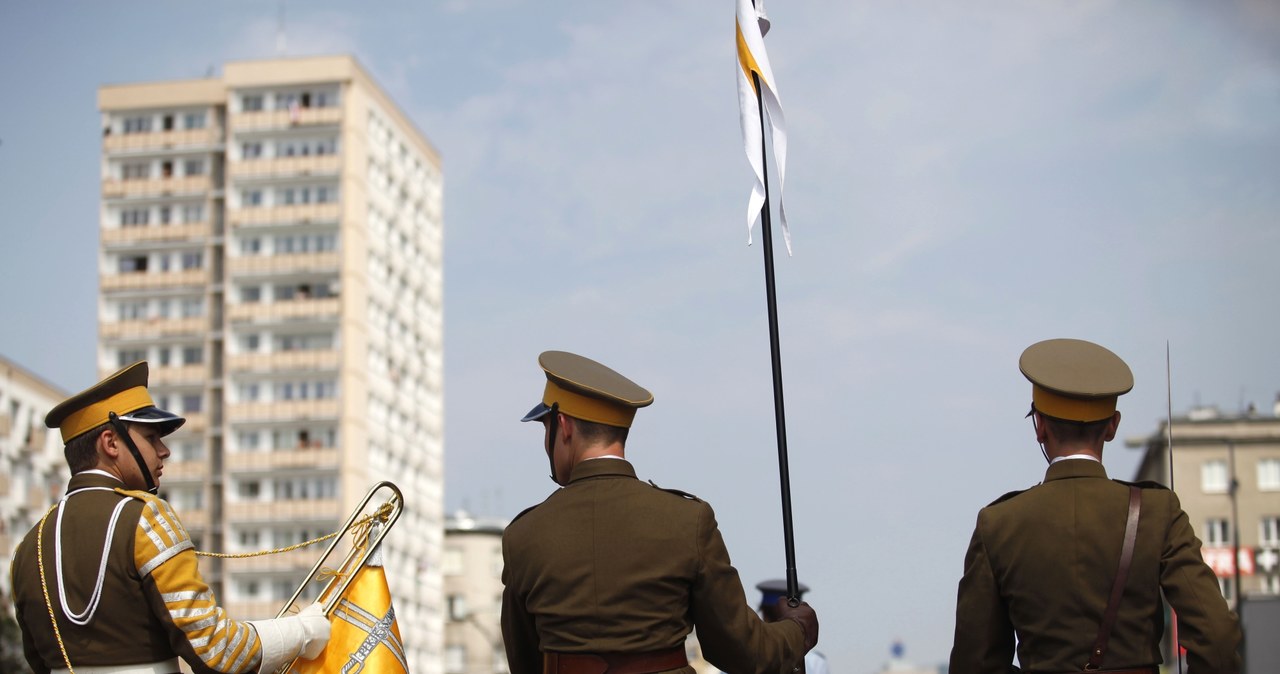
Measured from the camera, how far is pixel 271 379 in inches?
4252

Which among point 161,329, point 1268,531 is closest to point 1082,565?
point 1268,531

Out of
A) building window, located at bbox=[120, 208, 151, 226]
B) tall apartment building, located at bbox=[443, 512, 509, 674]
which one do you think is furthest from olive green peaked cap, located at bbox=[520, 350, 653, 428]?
tall apartment building, located at bbox=[443, 512, 509, 674]

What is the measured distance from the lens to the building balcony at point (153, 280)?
363 feet

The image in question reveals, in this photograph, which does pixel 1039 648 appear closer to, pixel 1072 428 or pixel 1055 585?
pixel 1055 585

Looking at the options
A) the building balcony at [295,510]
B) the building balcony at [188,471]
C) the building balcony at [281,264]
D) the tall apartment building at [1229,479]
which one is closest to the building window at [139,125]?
the building balcony at [281,264]

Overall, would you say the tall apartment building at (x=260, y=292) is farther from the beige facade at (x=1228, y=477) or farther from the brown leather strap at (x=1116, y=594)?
the brown leather strap at (x=1116, y=594)

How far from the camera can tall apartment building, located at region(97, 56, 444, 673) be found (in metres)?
106

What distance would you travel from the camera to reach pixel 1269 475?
9531 cm

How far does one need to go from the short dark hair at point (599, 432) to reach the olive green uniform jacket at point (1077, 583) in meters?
1.43

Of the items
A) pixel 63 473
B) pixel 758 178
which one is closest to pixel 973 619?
pixel 758 178

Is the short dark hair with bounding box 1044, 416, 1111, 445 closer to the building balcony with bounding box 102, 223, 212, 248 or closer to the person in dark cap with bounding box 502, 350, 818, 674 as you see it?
the person in dark cap with bounding box 502, 350, 818, 674

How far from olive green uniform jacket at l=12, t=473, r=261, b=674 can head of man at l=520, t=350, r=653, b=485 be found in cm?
136

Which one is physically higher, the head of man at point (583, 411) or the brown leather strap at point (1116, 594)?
the head of man at point (583, 411)

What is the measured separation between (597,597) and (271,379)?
10423 cm
